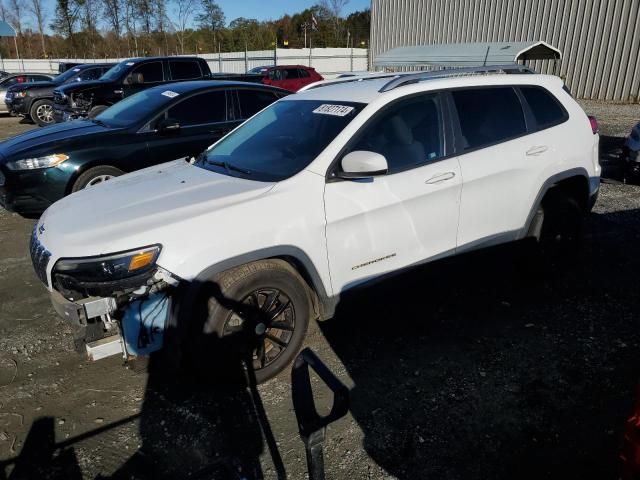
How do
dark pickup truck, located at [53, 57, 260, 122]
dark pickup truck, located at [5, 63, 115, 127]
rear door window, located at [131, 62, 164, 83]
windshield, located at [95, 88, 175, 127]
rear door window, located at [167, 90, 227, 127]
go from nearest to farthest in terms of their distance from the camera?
windshield, located at [95, 88, 175, 127] → rear door window, located at [167, 90, 227, 127] → dark pickup truck, located at [53, 57, 260, 122] → rear door window, located at [131, 62, 164, 83] → dark pickup truck, located at [5, 63, 115, 127]

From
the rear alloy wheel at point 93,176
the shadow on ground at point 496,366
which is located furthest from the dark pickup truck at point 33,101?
the shadow on ground at point 496,366

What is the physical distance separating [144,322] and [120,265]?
329 millimetres

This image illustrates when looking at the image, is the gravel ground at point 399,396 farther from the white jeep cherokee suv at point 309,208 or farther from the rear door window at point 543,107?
the rear door window at point 543,107

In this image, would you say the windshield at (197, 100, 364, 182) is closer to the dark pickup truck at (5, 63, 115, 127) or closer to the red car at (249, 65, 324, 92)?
the dark pickup truck at (5, 63, 115, 127)

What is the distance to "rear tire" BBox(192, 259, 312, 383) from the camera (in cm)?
278

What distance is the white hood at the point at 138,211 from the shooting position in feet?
8.69

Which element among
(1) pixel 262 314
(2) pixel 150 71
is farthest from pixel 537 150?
(2) pixel 150 71

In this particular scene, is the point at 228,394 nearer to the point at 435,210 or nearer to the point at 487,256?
the point at 435,210

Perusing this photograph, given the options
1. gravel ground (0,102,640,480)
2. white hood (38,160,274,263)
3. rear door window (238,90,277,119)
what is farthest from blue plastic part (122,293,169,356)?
rear door window (238,90,277,119)

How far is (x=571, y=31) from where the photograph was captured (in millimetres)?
18625

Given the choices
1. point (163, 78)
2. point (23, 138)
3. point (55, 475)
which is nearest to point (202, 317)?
point (55, 475)

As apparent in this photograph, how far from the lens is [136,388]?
10.4 ft

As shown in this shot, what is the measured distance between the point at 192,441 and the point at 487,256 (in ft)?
8.23

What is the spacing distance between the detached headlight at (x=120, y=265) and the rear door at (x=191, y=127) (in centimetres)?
386
